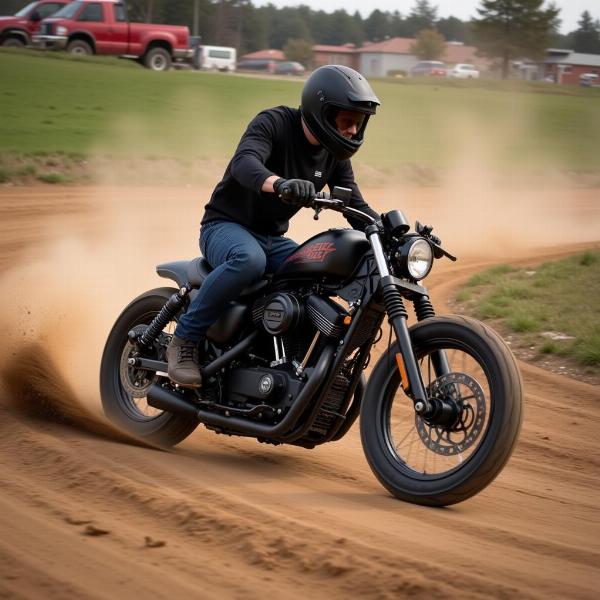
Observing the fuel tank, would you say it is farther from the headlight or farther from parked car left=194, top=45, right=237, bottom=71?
parked car left=194, top=45, right=237, bottom=71

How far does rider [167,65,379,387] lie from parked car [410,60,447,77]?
151 ft

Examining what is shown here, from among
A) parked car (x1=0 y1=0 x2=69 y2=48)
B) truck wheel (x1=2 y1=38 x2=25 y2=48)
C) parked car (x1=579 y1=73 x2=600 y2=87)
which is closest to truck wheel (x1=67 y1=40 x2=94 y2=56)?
parked car (x1=0 y1=0 x2=69 y2=48)

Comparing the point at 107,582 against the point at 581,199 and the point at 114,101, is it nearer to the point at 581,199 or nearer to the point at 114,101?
the point at 581,199

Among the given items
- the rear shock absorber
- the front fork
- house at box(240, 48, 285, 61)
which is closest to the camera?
the front fork

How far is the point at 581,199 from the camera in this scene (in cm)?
2298

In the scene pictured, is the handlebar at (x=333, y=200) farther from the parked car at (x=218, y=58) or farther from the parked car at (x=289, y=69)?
the parked car at (x=289, y=69)

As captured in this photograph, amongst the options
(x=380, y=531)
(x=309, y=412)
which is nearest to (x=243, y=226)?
(x=309, y=412)

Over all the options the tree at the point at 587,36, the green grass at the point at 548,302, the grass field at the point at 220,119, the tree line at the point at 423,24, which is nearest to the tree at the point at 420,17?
the tree line at the point at 423,24

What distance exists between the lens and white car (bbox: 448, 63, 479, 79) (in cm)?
4697

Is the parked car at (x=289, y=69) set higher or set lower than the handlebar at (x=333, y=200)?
lower

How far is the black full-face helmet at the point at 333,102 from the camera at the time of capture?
5844 mm

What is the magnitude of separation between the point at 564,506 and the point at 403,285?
146 cm

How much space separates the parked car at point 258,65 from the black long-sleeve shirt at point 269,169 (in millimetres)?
46716

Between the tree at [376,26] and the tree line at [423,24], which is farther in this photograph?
the tree at [376,26]
